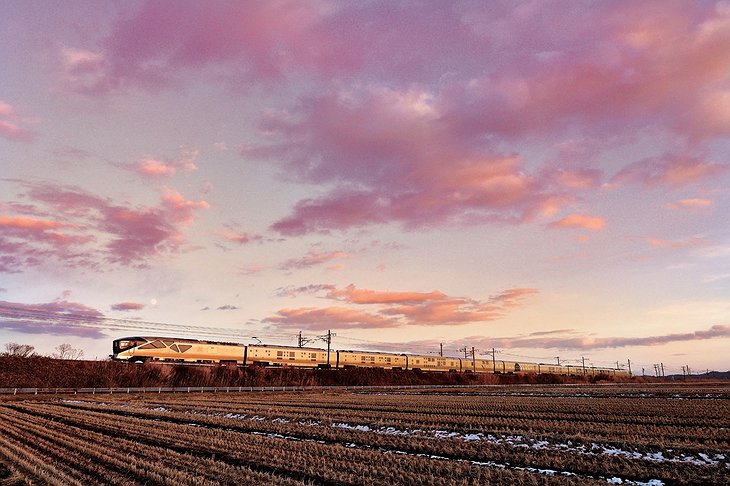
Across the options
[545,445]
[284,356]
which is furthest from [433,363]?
[545,445]

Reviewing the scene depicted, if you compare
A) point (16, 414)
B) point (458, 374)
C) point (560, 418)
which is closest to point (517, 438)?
point (560, 418)

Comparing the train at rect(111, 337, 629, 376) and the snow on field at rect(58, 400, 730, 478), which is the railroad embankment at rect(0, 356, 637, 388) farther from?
the snow on field at rect(58, 400, 730, 478)

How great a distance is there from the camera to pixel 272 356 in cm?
7331

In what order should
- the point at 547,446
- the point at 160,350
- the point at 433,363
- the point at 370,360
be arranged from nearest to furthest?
the point at 547,446, the point at 160,350, the point at 370,360, the point at 433,363

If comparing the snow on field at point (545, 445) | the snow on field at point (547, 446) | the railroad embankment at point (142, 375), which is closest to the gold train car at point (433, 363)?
the railroad embankment at point (142, 375)

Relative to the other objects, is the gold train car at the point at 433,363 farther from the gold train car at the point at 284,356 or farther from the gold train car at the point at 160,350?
the gold train car at the point at 160,350

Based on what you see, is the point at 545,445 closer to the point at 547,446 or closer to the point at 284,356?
the point at 547,446

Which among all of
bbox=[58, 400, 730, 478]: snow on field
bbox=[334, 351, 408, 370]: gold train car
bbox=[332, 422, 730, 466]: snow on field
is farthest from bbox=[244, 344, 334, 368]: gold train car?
bbox=[332, 422, 730, 466]: snow on field

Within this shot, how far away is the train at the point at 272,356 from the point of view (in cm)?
6259

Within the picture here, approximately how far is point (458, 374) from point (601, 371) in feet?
254

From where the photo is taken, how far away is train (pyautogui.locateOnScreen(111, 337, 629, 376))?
62.6 meters

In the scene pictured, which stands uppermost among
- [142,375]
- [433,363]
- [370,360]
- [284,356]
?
[284,356]

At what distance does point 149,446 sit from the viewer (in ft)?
61.1

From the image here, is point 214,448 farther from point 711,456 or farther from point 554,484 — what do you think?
point 711,456
